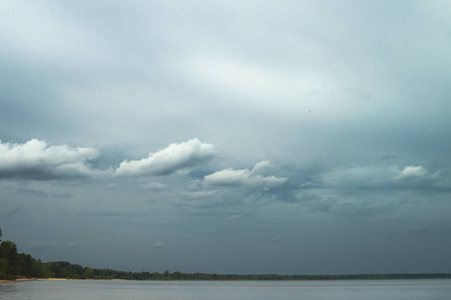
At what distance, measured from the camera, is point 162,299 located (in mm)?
99062

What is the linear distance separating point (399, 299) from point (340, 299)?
51.1 ft

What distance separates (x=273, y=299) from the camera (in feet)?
344

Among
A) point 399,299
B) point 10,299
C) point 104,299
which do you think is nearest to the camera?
point 10,299

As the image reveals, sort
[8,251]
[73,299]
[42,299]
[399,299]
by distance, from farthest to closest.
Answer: [8,251]
[399,299]
[73,299]
[42,299]

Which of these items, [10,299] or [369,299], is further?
[369,299]

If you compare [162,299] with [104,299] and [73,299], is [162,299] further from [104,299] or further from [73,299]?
[73,299]

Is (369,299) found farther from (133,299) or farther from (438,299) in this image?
(133,299)

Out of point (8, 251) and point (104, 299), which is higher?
point (8, 251)

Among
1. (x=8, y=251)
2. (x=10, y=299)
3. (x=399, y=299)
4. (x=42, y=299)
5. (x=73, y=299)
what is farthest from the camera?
(x=8, y=251)

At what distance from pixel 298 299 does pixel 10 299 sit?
64.8m

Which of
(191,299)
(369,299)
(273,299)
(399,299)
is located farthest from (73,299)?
(399,299)

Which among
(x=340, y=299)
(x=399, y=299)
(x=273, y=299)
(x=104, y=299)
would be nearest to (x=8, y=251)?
(x=104, y=299)

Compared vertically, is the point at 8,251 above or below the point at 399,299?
above

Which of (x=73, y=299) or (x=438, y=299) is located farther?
(x=438, y=299)
